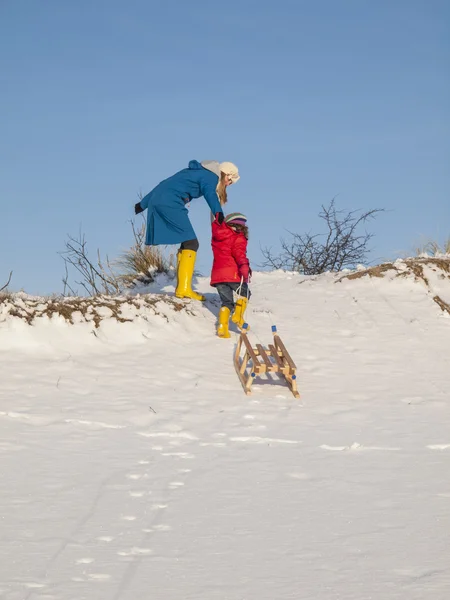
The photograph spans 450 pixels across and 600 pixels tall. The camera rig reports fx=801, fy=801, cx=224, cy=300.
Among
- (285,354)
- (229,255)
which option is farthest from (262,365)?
(229,255)

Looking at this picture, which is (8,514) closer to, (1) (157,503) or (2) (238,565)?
(1) (157,503)

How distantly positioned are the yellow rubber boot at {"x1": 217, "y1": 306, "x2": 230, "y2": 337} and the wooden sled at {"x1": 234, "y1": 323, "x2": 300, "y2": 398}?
1.90 feet

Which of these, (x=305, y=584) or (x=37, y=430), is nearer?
(x=305, y=584)

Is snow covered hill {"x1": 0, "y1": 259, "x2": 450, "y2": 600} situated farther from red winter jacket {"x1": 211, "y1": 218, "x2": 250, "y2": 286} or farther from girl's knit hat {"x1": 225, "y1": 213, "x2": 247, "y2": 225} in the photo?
girl's knit hat {"x1": 225, "y1": 213, "x2": 247, "y2": 225}

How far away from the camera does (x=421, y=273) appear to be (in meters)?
13.5

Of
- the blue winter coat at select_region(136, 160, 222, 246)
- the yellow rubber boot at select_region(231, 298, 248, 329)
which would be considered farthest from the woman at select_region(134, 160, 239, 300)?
the yellow rubber boot at select_region(231, 298, 248, 329)

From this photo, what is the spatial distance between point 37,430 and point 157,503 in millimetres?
2125

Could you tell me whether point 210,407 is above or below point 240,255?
below

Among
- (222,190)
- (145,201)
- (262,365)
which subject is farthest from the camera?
(145,201)

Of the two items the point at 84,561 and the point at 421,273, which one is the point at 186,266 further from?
the point at 84,561

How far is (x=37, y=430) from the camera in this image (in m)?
7.11

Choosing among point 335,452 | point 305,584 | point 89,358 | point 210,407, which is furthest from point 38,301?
point 305,584

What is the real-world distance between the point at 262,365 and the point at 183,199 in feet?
11.8

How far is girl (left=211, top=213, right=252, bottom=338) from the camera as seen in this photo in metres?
10.2
